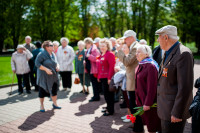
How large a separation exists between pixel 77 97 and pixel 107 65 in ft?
8.99

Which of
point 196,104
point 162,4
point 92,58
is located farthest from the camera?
point 162,4

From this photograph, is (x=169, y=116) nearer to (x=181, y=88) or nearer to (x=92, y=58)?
(x=181, y=88)

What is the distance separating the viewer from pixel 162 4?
2769 cm

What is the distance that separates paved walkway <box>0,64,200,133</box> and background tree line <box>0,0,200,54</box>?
23.4 meters

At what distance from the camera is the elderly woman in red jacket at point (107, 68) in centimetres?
557

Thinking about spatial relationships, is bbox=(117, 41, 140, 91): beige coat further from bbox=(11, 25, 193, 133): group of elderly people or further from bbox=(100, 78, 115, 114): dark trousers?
bbox=(100, 78, 115, 114): dark trousers

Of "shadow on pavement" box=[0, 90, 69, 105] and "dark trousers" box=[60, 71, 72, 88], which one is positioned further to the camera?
"dark trousers" box=[60, 71, 72, 88]

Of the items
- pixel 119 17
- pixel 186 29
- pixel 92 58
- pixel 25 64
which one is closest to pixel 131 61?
pixel 92 58

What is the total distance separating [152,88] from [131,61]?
994 mm

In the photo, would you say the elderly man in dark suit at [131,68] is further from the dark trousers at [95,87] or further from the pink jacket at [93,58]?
the dark trousers at [95,87]

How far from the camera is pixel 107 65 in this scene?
5.77m

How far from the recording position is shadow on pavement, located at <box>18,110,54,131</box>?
4.89 m

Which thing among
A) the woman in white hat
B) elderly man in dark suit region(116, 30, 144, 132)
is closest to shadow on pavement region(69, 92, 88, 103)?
the woman in white hat

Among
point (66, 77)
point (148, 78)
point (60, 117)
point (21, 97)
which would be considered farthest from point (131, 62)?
point (21, 97)
